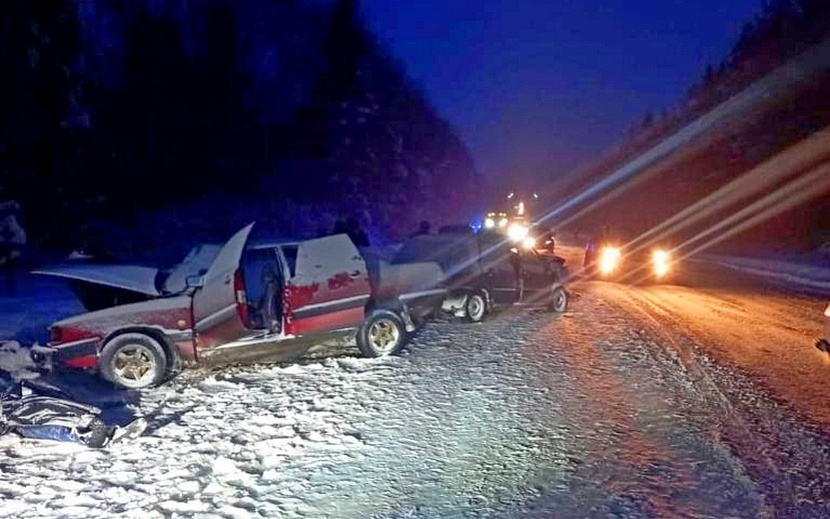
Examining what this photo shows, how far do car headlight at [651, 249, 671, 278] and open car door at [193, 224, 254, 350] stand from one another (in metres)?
14.5

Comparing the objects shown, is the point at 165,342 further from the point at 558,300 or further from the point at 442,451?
the point at 558,300

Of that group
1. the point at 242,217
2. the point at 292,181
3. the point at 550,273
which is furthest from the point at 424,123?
the point at 550,273

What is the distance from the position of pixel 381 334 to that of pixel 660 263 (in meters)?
12.8

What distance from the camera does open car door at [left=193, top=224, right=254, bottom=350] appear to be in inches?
308

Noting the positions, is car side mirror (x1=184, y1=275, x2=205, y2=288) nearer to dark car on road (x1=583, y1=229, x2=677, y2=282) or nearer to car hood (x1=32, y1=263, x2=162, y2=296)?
car hood (x1=32, y1=263, x2=162, y2=296)

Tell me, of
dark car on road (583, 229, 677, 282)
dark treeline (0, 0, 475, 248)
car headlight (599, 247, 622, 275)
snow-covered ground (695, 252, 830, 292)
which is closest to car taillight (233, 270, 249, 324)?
dark car on road (583, 229, 677, 282)

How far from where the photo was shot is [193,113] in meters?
34.2

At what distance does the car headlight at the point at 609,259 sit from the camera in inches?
800

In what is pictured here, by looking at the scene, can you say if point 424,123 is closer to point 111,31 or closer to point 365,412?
point 111,31

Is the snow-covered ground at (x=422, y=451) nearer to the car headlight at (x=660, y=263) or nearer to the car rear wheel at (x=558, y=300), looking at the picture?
the car rear wheel at (x=558, y=300)

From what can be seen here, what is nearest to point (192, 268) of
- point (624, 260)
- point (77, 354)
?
point (77, 354)

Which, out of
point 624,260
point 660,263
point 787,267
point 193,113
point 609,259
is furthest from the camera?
point 193,113

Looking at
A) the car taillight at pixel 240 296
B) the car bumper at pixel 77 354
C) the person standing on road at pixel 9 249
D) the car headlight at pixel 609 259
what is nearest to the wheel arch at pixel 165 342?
the car bumper at pixel 77 354

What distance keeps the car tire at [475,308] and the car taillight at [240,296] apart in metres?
4.58
